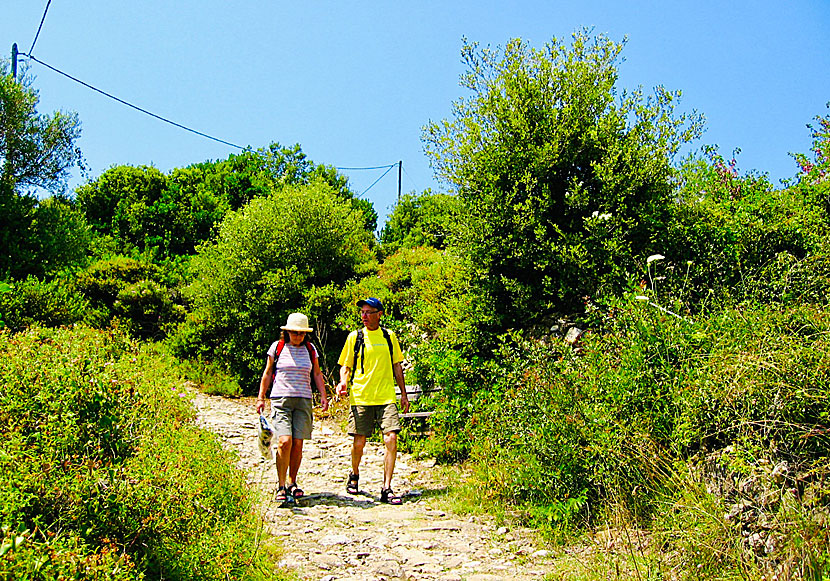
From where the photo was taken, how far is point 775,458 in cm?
407

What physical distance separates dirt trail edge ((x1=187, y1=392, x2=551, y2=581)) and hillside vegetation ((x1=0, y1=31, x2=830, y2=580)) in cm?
35

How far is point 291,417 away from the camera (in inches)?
260

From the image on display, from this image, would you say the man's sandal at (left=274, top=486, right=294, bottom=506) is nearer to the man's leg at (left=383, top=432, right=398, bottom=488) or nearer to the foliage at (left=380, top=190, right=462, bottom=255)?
the man's leg at (left=383, top=432, right=398, bottom=488)

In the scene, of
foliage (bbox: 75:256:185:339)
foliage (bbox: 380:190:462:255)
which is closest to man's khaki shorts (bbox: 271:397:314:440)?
foliage (bbox: 380:190:462:255)

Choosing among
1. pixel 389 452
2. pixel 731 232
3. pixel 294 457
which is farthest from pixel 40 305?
pixel 731 232

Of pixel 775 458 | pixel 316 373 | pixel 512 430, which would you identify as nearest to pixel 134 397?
pixel 316 373

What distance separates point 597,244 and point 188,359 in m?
10.3

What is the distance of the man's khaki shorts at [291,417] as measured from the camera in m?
6.57

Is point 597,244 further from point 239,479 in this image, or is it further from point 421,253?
point 421,253

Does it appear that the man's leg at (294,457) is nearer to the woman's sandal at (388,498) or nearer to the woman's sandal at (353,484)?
the woman's sandal at (353,484)

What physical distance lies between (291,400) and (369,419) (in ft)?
2.72

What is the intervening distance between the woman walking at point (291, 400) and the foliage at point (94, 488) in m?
1.71

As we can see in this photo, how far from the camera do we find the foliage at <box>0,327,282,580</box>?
3.00 metres

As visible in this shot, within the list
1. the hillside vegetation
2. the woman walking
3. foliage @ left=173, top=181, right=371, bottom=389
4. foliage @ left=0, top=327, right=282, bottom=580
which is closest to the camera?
foliage @ left=0, top=327, right=282, bottom=580
